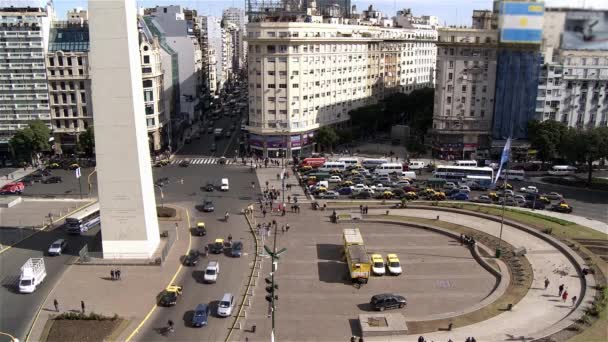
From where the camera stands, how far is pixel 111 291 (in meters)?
40.0

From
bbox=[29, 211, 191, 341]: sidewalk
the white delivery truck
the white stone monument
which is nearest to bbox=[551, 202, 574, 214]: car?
bbox=[29, 211, 191, 341]: sidewalk

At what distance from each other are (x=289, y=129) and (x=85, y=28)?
35.7 m

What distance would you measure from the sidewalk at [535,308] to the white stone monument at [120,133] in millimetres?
22032

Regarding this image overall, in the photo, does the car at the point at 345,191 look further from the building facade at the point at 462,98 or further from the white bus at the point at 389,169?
the building facade at the point at 462,98

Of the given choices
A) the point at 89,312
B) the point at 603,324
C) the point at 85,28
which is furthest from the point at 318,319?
the point at 85,28

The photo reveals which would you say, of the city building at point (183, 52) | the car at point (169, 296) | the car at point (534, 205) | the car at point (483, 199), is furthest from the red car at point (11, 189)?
the car at point (534, 205)

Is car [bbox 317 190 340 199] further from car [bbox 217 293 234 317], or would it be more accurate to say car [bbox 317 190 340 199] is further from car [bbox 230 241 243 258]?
car [bbox 217 293 234 317]

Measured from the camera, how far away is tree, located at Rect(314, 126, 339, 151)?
86438mm

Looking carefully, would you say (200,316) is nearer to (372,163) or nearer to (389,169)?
(389,169)

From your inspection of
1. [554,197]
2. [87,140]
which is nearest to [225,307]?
[554,197]

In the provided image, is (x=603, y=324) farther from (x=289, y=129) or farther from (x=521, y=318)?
(x=289, y=129)

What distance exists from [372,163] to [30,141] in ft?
161

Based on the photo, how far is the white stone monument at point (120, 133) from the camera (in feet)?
133

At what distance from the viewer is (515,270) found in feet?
142
